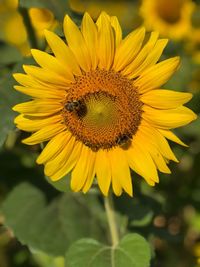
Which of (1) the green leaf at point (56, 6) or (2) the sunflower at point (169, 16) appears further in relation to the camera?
(2) the sunflower at point (169, 16)

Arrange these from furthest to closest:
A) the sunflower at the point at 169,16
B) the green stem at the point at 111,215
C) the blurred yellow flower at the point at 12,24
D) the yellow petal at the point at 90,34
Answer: the sunflower at the point at 169,16 < the blurred yellow flower at the point at 12,24 < the green stem at the point at 111,215 < the yellow petal at the point at 90,34

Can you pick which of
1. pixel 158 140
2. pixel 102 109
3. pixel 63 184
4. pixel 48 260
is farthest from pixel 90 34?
pixel 48 260

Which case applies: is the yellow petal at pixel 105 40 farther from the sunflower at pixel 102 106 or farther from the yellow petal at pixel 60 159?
the yellow petal at pixel 60 159

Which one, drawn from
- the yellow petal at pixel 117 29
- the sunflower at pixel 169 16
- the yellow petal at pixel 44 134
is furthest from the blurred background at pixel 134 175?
the yellow petal at pixel 117 29

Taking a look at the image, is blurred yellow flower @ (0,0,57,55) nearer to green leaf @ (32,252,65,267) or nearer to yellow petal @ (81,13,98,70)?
green leaf @ (32,252,65,267)

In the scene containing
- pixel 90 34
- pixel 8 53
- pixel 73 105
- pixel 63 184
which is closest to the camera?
pixel 90 34

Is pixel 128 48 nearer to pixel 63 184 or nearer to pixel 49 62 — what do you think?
pixel 49 62
